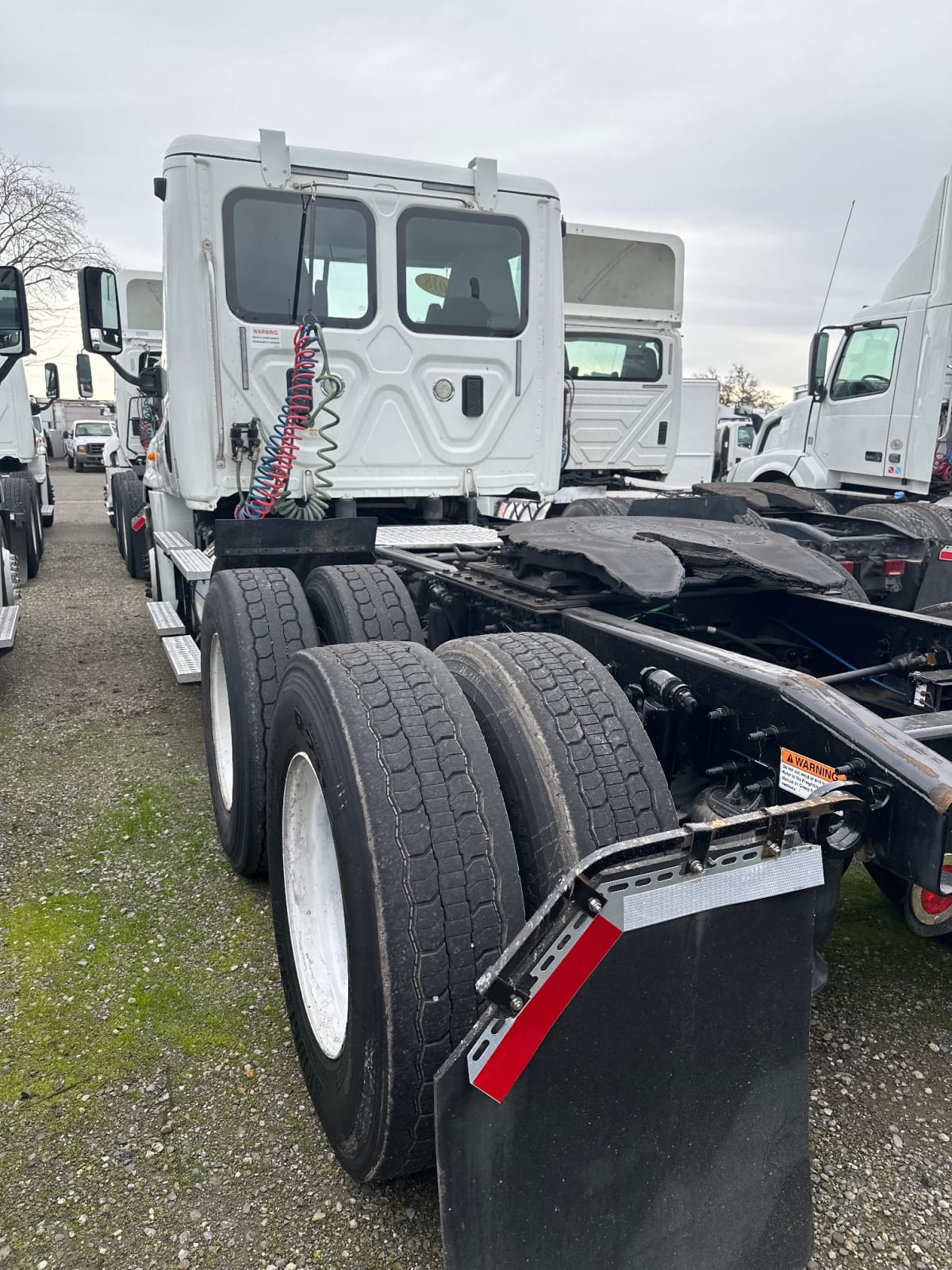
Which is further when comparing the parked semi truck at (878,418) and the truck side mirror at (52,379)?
the truck side mirror at (52,379)

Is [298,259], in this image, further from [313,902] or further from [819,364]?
[819,364]

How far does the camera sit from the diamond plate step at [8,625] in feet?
17.8

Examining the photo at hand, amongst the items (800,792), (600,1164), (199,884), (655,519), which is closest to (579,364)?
(655,519)

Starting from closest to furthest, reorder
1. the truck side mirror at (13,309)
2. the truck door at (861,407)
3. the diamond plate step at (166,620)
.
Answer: the diamond plate step at (166,620), the truck side mirror at (13,309), the truck door at (861,407)

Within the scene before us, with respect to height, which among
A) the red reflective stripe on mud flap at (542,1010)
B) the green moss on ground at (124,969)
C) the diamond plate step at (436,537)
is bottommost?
the green moss on ground at (124,969)

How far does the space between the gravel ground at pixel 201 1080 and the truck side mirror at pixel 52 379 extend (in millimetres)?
9756

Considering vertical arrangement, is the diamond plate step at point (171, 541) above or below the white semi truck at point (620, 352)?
below

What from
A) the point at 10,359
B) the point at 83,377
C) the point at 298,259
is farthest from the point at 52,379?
the point at 298,259

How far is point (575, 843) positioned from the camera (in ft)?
6.44

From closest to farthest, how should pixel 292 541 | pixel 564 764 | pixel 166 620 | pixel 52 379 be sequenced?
pixel 564 764, pixel 292 541, pixel 166 620, pixel 52 379

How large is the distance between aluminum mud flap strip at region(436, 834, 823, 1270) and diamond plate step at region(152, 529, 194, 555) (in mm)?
4516

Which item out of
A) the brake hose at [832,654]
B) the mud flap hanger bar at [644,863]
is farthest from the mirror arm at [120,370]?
the mud flap hanger bar at [644,863]

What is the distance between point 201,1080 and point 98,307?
4819 millimetres

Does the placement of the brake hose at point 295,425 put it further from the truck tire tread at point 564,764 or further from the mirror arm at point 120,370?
the truck tire tread at point 564,764
